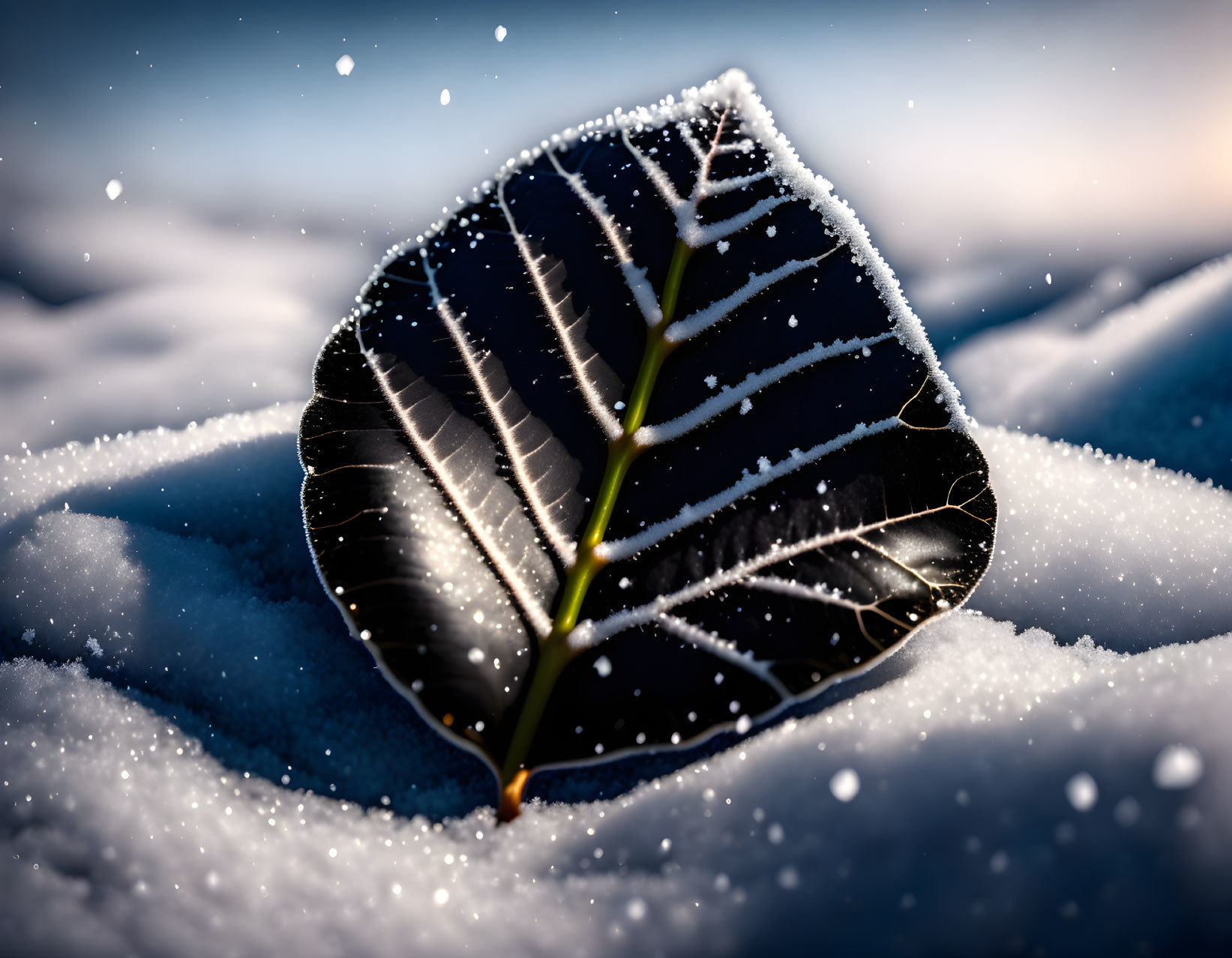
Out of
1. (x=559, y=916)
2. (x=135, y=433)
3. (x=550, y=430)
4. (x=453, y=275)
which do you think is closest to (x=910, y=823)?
(x=559, y=916)

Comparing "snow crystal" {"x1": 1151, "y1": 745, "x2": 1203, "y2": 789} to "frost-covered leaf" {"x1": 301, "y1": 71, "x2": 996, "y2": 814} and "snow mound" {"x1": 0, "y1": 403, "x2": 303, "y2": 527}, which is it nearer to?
"frost-covered leaf" {"x1": 301, "y1": 71, "x2": 996, "y2": 814}

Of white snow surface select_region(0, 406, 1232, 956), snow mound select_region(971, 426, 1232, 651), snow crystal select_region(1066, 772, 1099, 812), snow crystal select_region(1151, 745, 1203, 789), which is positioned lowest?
snow mound select_region(971, 426, 1232, 651)

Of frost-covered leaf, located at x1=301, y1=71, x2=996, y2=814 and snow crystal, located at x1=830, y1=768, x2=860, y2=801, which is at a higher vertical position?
frost-covered leaf, located at x1=301, y1=71, x2=996, y2=814

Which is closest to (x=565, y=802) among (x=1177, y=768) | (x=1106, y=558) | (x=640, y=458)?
(x=640, y=458)

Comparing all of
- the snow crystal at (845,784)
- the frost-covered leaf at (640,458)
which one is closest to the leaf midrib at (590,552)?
the frost-covered leaf at (640,458)

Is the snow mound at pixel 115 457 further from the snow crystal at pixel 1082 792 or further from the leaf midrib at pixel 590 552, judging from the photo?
the snow crystal at pixel 1082 792

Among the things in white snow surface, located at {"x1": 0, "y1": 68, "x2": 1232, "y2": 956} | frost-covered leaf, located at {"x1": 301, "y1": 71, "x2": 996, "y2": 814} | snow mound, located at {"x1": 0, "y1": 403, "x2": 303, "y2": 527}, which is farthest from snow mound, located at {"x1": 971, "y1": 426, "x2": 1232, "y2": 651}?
snow mound, located at {"x1": 0, "y1": 403, "x2": 303, "y2": 527}
